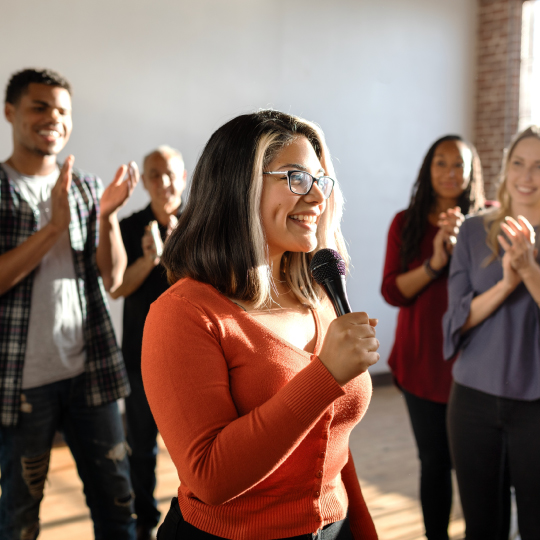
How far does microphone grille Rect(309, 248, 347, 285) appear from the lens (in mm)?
1168

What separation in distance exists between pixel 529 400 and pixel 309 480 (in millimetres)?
1065

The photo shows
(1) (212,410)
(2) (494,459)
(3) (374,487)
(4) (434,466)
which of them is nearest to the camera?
(1) (212,410)

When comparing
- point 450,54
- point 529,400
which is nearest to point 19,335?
point 529,400

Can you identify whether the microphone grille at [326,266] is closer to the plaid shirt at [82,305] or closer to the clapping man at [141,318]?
the plaid shirt at [82,305]

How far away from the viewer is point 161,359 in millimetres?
1056

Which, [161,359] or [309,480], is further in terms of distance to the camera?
[309,480]

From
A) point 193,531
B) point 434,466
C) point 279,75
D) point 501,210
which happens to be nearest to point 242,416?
point 193,531

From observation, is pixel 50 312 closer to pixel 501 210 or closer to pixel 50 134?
pixel 50 134

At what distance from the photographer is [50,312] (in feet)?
6.89

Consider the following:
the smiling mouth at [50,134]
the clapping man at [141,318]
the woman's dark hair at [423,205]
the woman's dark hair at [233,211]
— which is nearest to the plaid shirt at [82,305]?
the smiling mouth at [50,134]

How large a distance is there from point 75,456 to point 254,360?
1.35 m

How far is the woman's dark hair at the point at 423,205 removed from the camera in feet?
8.61

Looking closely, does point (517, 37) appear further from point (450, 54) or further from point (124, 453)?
point (124, 453)

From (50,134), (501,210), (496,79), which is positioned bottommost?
(501,210)
